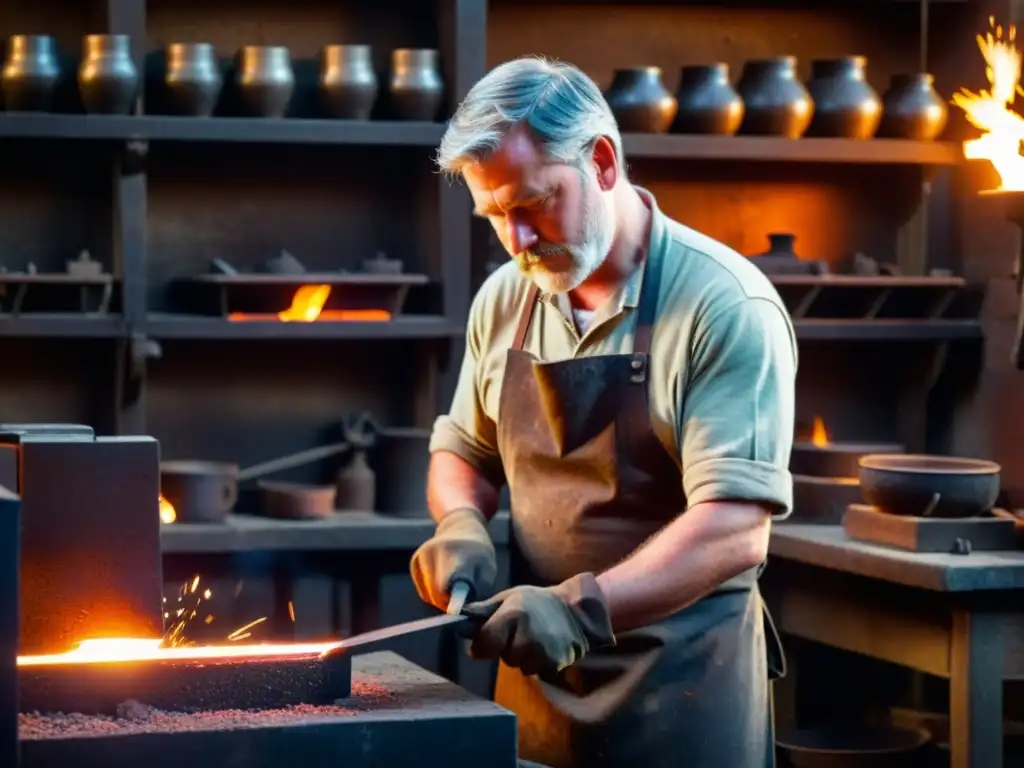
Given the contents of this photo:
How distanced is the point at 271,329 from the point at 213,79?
0.65 meters

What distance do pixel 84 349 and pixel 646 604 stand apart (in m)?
2.57

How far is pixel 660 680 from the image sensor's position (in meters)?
2.69

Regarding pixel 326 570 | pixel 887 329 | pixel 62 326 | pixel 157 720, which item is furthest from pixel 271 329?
pixel 157 720

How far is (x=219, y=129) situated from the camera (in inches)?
168

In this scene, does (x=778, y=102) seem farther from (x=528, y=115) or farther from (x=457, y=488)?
(x=528, y=115)

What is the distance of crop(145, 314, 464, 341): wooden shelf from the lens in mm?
4309

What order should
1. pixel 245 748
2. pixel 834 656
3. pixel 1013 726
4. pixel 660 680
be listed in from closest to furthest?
pixel 245 748 < pixel 660 680 < pixel 1013 726 < pixel 834 656

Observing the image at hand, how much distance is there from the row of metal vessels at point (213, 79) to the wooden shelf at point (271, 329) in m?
0.53

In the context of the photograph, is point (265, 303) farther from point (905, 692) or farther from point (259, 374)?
point (905, 692)

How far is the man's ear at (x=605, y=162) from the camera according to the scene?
104 inches

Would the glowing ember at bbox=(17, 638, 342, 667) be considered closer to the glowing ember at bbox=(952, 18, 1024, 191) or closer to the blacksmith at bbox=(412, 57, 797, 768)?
the blacksmith at bbox=(412, 57, 797, 768)

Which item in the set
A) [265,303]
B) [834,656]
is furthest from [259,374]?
[834,656]

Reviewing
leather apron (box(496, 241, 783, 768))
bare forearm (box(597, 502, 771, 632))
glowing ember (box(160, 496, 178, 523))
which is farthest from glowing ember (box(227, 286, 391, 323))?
bare forearm (box(597, 502, 771, 632))

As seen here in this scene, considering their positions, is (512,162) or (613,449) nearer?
(512,162)
